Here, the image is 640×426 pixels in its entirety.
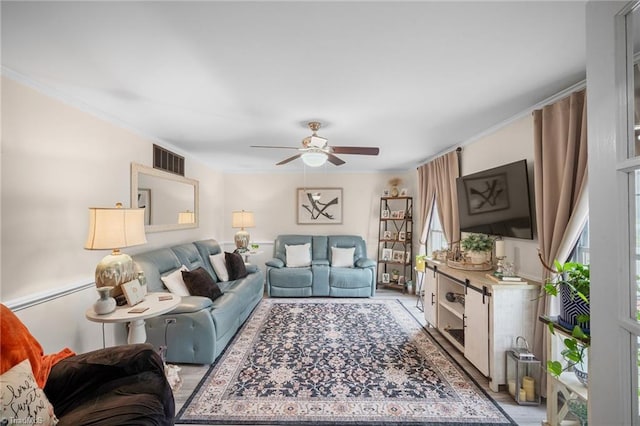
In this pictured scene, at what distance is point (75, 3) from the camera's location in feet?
3.85

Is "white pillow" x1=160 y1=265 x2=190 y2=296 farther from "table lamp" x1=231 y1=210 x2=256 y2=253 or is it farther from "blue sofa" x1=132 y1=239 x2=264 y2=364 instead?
"table lamp" x1=231 y1=210 x2=256 y2=253

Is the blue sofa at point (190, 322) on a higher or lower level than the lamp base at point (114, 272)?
lower

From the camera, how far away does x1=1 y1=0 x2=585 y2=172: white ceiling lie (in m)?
1.23

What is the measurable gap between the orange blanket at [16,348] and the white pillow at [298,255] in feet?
11.9

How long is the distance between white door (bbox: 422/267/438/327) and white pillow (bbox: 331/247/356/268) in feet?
5.64

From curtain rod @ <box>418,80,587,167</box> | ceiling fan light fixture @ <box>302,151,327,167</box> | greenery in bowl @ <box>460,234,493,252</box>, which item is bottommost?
greenery in bowl @ <box>460,234,493,252</box>

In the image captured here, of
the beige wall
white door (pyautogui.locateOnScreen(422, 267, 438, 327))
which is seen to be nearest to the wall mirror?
the beige wall

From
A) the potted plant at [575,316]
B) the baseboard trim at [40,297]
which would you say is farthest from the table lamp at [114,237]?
the potted plant at [575,316]

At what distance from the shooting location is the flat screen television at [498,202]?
2299 mm

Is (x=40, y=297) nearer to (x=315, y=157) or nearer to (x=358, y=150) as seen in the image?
(x=315, y=157)

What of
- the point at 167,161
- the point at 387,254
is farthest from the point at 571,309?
the point at 167,161

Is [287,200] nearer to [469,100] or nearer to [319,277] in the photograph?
[319,277]

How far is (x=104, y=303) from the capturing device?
1874 millimetres

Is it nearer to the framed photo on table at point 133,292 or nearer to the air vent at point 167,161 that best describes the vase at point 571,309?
the framed photo on table at point 133,292
